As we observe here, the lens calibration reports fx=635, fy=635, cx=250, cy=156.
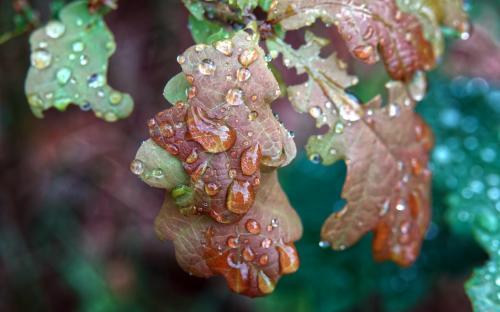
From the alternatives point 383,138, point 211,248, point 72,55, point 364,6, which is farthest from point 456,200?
point 72,55

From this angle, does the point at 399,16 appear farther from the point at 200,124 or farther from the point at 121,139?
the point at 121,139

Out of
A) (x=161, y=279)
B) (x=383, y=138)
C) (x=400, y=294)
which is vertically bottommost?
(x=161, y=279)

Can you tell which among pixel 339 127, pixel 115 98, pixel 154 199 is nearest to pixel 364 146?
pixel 339 127

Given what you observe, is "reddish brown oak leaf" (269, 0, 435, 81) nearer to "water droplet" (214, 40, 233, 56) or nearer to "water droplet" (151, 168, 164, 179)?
"water droplet" (214, 40, 233, 56)

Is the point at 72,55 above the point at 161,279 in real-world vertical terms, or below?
above

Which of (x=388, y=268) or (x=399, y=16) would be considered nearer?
(x=399, y=16)

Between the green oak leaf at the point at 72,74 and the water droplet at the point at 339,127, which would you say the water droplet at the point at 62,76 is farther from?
the water droplet at the point at 339,127
